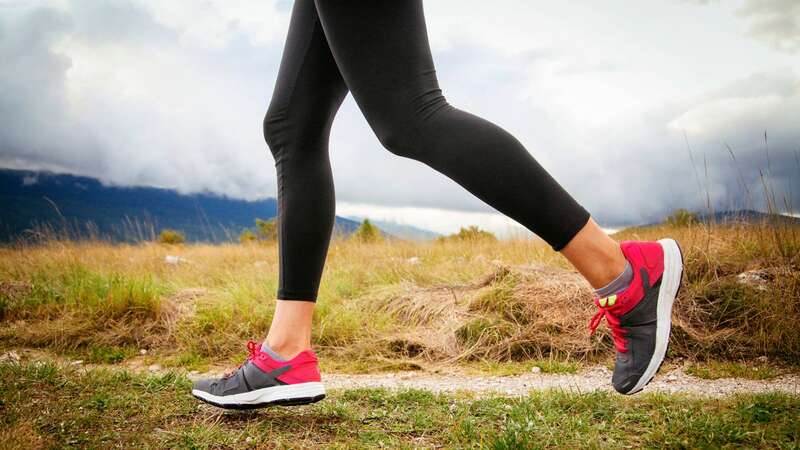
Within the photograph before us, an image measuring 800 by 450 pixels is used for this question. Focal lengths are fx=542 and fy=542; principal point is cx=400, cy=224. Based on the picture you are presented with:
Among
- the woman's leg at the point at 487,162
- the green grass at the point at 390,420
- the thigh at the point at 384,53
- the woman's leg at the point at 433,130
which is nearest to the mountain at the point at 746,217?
the green grass at the point at 390,420

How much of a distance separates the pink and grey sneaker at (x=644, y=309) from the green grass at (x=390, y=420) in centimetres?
21

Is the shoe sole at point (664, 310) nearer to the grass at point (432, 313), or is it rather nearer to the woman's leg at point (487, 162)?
the woman's leg at point (487, 162)

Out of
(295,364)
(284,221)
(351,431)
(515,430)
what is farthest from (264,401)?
(515,430)

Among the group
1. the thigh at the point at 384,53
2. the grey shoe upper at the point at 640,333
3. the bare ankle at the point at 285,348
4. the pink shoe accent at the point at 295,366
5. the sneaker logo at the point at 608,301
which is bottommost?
the pink shoe accent at the point at 295,366

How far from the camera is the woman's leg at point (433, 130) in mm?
1452

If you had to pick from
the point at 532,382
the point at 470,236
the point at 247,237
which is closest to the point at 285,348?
the point at 532,382

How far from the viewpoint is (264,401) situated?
1.83 m

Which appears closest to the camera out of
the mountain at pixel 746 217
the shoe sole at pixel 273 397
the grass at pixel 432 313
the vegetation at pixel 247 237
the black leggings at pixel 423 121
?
the black leggings at pixel 423 121

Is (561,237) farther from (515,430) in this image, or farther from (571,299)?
(571,299)

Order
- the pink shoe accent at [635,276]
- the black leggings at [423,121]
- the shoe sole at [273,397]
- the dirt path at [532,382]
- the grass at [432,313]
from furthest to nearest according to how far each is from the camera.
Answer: the grass at [432,313] → the dirt path at [532,382] → the shoe sole at [273,397] → the pink shoe accent at [635,276] → the black leggings at [423,121]

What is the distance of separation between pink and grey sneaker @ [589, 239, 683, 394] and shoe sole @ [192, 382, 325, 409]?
3.20ft

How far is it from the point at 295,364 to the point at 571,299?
2206mm

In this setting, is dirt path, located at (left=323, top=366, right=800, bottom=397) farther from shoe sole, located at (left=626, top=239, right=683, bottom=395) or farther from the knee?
the knee

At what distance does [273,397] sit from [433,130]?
1.04 meters
